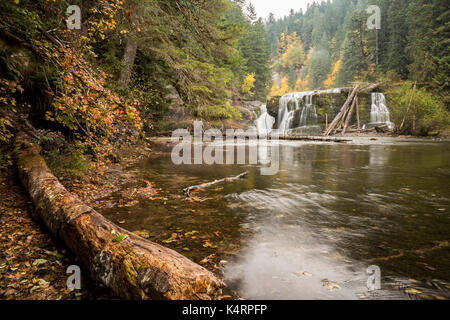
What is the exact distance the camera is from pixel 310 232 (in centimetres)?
411

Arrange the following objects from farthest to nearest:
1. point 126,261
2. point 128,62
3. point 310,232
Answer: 1. point 128,62
2. point 310,232
3. point 126,261

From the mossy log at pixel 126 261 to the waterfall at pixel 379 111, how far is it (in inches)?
1435

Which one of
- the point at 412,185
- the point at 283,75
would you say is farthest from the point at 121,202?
the point at 283,75

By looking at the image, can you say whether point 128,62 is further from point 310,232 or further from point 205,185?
point 310,232

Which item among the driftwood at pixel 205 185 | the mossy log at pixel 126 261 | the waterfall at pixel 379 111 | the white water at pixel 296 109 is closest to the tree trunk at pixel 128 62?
the driftwood at pixel 205 185

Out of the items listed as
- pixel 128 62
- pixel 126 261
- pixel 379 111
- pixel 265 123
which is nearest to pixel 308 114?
pixel 265 123

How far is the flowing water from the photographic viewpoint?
2764 mm

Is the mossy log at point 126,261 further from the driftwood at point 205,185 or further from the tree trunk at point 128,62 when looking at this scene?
the tree trunk at point 128,62

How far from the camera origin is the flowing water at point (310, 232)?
276cm

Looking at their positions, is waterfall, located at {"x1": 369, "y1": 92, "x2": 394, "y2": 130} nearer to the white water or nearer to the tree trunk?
the white water

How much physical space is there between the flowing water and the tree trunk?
457 centimetres

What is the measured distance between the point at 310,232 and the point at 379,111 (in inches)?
1375

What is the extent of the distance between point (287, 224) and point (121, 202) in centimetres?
359
